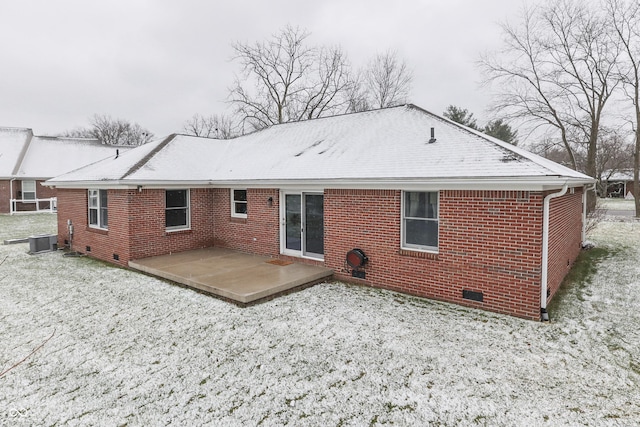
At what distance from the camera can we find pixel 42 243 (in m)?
11.5

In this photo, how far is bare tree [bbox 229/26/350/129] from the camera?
28500 millimetres

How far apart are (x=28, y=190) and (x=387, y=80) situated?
29612 millimetres

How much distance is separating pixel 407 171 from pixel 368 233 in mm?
1584

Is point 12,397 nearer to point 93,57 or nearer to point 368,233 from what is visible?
point 368,233

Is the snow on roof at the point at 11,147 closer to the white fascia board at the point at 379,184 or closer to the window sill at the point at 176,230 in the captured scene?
the white fascia board at the point at 379,184

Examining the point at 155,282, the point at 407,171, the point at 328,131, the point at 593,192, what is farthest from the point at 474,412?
the point at 593,192

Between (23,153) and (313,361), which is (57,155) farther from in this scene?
(313,361)

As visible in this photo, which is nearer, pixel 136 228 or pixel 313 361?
pixel 313 361

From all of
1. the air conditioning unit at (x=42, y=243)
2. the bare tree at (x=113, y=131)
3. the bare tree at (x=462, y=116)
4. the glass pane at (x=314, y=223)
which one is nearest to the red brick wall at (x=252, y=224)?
the glass pane at (x=314, y=223)

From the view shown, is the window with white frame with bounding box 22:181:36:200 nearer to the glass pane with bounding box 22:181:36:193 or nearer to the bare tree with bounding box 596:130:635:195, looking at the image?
the glass pane with bounding box 22:181:36:193

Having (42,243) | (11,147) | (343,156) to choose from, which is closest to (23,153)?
(11,147)

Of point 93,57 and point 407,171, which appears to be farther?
point 93,57

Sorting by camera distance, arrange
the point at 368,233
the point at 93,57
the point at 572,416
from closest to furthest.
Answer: the point at 572,416 < the point at 368,233 < the point at 93,57

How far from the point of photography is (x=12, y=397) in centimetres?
372
